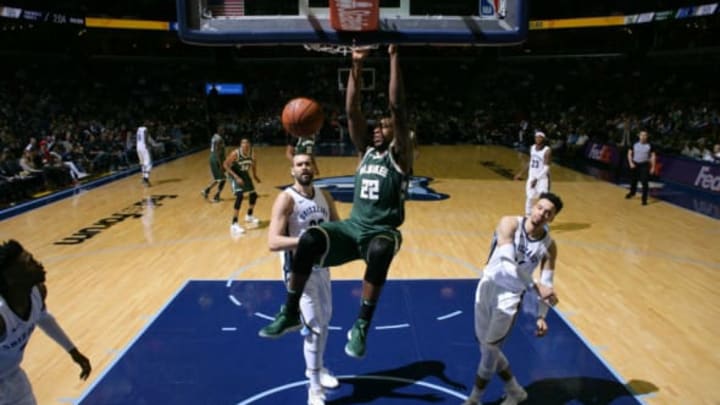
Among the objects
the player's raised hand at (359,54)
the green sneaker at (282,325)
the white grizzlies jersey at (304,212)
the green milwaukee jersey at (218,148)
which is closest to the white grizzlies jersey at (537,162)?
the green milwaukee jersey at (218,148)

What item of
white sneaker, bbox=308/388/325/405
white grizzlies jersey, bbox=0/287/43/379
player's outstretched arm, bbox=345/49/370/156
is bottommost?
white sneaker, bbox=308/388/325/405

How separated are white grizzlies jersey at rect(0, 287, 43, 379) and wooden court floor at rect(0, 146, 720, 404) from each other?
1.89 meters

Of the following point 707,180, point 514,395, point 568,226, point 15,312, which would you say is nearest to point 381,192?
point 514,395

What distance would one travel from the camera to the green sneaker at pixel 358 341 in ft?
12.7

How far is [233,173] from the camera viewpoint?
10.8 meters

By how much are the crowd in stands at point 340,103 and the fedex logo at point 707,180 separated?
1298 millimetres

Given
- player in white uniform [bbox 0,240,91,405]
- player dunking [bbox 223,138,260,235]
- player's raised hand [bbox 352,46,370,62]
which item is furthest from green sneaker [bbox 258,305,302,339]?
player dunking [bbox 223,138,260,235]

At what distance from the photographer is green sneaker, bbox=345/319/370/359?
12.7 feet

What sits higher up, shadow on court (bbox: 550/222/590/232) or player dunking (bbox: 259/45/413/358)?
player dunking (bbox: 259/45/413/358)

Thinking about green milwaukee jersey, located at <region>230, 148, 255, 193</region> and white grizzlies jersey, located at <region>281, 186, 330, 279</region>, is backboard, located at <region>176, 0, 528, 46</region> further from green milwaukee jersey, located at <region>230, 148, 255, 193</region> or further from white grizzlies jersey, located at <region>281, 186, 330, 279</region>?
green milwaukee jersey, located at <region>230, 148, 255, 193</region>

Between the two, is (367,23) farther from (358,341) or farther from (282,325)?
(358,341)

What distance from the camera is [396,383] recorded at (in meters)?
5.26

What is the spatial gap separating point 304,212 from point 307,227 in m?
0.13

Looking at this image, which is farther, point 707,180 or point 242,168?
point 707,180
